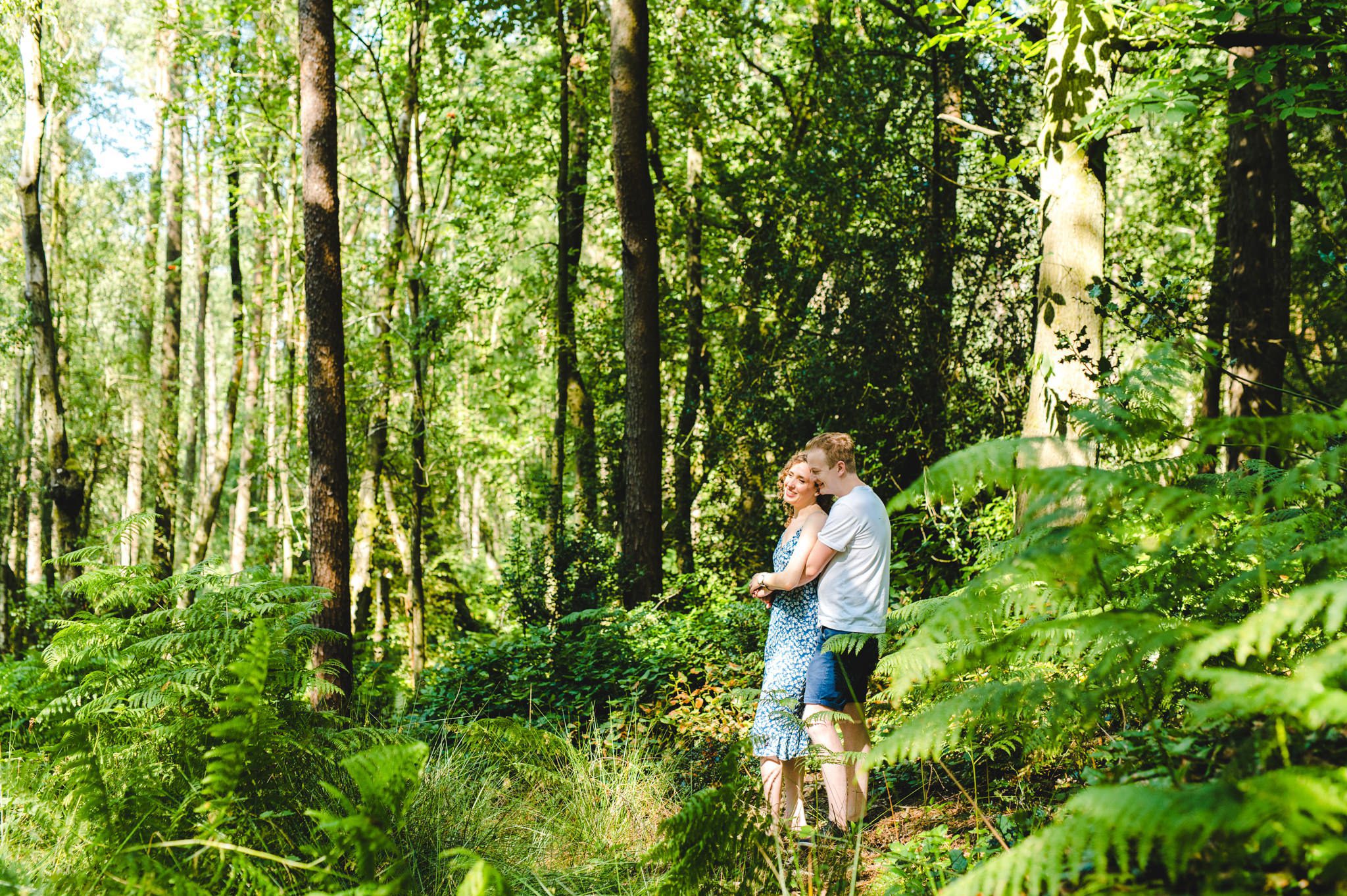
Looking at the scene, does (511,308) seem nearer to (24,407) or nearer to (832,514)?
(24,407)

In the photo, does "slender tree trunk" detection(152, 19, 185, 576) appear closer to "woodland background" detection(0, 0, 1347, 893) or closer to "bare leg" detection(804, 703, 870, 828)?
"woodland background" detection(0, 0, 1347, 893)

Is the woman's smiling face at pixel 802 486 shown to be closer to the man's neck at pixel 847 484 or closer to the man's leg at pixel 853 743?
the man's neck at pixel 847 484

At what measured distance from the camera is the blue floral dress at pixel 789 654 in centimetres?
446

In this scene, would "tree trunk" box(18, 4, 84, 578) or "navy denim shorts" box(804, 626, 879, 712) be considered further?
"tree trunk" box(18, 4, 84, 578)

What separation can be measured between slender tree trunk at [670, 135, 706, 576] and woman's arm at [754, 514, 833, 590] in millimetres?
7499

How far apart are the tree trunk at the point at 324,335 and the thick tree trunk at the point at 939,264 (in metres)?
6.21

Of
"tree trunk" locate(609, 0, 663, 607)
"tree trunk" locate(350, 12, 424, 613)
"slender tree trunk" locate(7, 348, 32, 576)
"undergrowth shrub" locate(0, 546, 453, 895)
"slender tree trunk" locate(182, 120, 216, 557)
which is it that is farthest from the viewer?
"slender tree trunk" locate(7, 348, 32, 576)

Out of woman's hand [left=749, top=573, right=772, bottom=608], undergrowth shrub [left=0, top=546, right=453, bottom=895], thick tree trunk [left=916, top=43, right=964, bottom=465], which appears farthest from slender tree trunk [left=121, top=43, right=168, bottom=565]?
woman's hand [left=749, top=573, right=772, bottom=608]

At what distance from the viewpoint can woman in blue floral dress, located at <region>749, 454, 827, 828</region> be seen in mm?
4453

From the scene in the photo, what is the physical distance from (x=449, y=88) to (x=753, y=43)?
5408mm

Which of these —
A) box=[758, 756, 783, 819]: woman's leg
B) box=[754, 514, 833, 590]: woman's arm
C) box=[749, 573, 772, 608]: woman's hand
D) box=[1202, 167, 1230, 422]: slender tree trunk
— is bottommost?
box=[758, 756, 783, 819]: woman's leg

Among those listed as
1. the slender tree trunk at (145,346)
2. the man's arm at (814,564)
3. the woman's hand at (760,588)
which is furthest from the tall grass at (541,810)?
the slender tree trunk at (145,346)

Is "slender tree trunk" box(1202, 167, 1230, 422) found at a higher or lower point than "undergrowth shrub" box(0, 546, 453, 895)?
higher

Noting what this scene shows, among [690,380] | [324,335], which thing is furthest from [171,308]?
[324,335]
